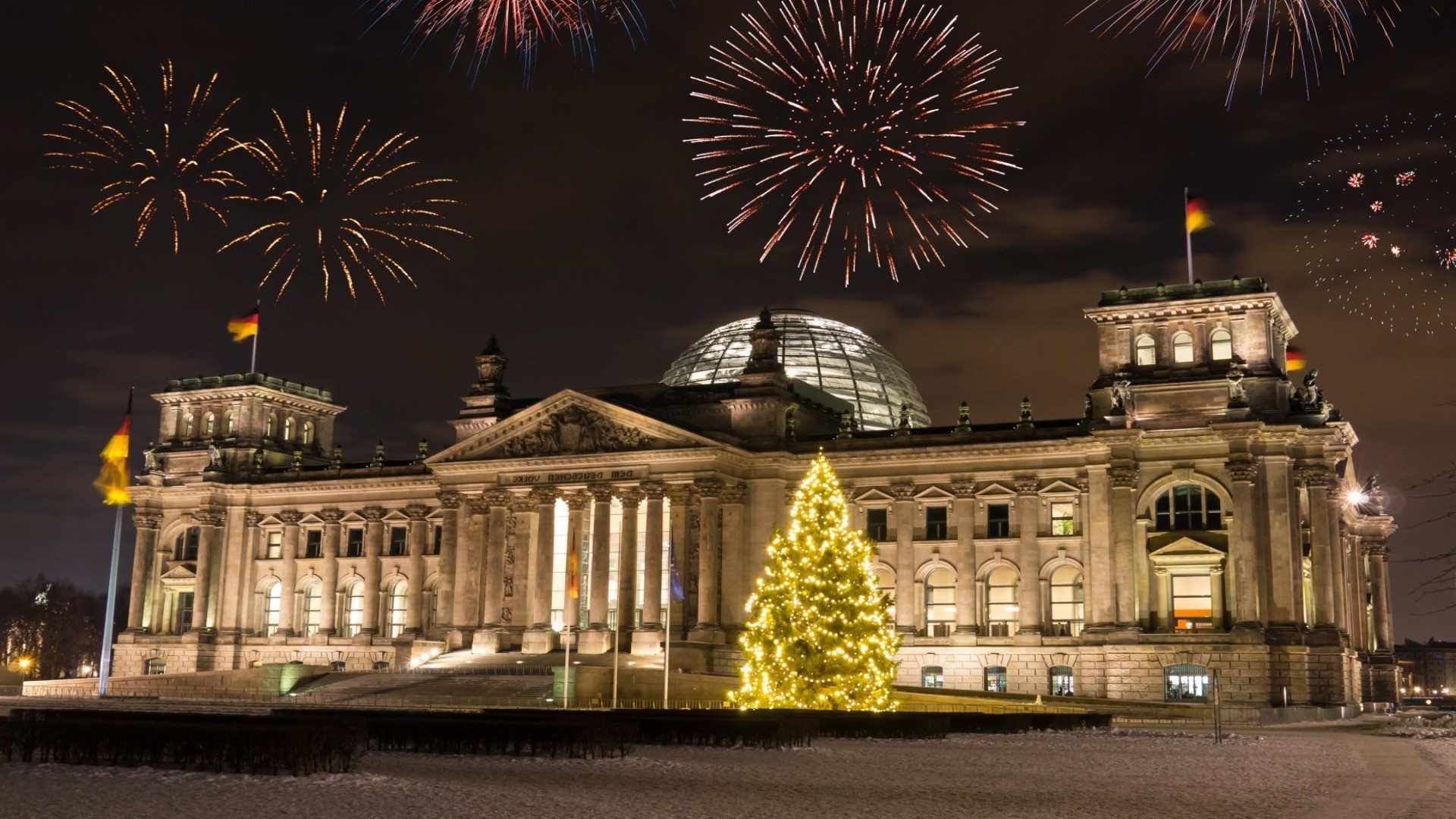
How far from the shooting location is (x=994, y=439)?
84.3 meters

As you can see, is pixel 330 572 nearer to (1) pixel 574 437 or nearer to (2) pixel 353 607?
(2) pixel 353 607

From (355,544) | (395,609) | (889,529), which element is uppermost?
(889,529)

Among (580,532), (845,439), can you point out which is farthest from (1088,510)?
(580,532)

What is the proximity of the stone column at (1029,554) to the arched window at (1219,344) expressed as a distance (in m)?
11.7

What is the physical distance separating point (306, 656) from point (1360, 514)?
71.6m

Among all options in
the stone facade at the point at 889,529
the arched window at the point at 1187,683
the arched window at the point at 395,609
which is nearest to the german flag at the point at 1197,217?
the stone facade at the point at 889,529

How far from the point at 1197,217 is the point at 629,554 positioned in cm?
3655

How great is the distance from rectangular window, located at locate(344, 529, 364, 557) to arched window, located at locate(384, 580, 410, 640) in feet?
11.7

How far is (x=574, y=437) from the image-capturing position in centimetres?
8894

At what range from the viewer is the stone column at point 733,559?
85.5m

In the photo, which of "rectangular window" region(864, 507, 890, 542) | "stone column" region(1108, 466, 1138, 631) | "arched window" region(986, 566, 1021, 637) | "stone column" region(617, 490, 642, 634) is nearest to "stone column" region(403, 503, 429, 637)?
"stone column" region(617, 490, 642, 634)

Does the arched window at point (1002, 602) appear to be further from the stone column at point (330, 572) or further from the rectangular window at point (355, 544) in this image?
the stone column at point (330, 572)

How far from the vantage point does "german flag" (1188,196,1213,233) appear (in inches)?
3127

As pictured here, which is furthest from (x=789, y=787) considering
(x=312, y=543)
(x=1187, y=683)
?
(x=312, y=543)
